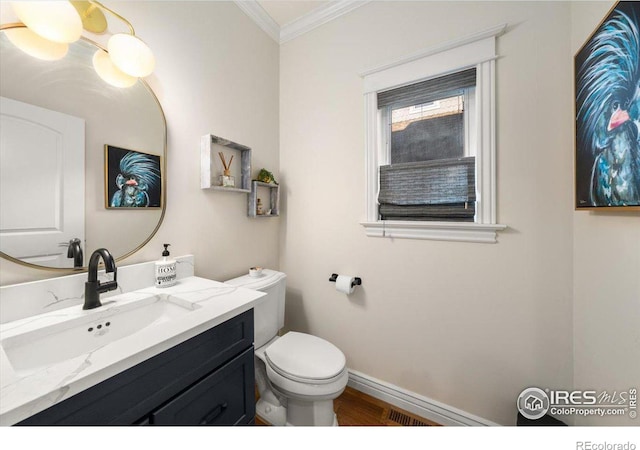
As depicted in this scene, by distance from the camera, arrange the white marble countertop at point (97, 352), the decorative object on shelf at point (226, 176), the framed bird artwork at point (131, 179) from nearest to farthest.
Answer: the white marble countertop at point (97, 352)
the framed bird artwork at point (131, 179)
the decorative object on shelf at point (226, 176)

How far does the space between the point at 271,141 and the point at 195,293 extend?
1.22 metres

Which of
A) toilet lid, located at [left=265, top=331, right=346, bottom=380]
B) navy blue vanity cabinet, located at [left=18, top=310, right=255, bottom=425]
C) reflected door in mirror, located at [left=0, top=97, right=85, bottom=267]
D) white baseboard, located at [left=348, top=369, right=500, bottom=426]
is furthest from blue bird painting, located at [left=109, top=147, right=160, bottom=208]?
white baseboard, located at [left=348, top=369, right=500, bottom=426]

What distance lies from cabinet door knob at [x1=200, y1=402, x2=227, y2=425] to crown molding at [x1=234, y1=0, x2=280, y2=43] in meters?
2.15

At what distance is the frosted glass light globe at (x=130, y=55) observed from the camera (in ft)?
3.09

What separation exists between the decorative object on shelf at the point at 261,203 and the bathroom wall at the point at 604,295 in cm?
160

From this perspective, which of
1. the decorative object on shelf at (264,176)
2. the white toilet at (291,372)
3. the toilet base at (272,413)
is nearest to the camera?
the white toilet at (291,372)

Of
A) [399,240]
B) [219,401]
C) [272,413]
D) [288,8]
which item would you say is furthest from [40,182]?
[288,8]

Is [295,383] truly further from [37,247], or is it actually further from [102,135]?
[102,135]

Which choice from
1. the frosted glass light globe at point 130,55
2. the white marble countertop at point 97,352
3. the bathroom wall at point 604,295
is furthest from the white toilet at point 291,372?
the frosted glass light globe at point 130,55

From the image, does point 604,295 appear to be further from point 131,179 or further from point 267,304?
point 131,179

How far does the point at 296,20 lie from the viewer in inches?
66.7

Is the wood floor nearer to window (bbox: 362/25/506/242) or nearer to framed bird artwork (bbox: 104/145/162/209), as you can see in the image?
window (bbox: 362/25/506/242)

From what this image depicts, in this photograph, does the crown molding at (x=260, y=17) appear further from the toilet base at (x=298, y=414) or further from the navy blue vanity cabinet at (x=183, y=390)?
the toilet base at (x=298, y=414)
